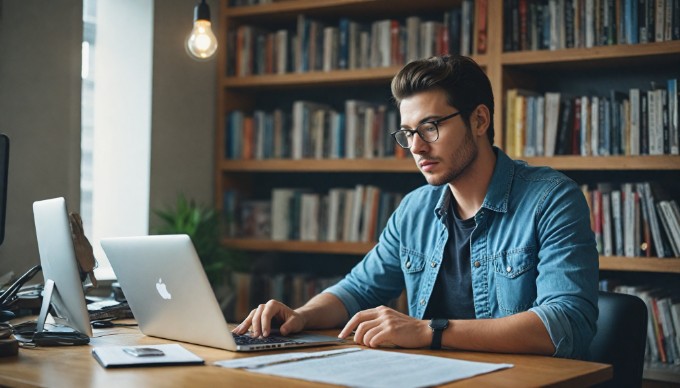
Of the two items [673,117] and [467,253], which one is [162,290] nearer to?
[467,253]

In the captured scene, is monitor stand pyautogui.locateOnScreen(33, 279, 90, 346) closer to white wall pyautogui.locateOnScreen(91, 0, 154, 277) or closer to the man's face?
the man's face

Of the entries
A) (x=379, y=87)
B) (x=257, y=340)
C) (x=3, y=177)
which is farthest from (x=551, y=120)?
(x=3, y=177)

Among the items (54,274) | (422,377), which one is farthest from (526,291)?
(54,274)

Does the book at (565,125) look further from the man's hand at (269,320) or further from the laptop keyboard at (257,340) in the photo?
the laptop keyboard at (257,340)

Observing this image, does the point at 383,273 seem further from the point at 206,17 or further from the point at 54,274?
the point at 206,17

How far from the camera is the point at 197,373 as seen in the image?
147 cm

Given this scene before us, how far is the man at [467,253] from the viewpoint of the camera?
5.72ft

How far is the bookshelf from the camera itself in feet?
10.4

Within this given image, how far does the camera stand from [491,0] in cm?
341

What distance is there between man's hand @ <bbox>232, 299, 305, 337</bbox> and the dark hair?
2.04 feet

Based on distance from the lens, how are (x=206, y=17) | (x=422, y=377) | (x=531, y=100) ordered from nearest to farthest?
(x=422, y=377) < (x=206, y=17) < (x=531, y=100)

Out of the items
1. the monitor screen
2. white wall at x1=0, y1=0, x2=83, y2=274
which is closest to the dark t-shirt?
the monitor screen

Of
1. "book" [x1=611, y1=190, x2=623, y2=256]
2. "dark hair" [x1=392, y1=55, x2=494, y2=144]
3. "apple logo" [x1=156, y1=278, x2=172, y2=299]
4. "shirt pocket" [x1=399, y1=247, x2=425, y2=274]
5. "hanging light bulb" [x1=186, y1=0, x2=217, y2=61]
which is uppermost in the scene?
"hanging light bulb" [x1=186, y1=0, x2=217, y2=61]

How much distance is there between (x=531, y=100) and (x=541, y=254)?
1.55m
